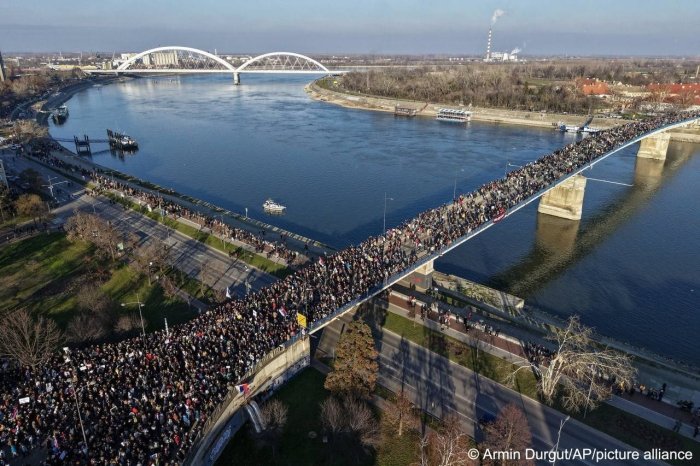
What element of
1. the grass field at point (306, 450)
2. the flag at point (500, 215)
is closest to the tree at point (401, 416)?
the grass field at point (306, 450)

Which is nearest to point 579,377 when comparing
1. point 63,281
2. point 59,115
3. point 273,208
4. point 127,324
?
point 127,324

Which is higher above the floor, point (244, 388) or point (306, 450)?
point (244, 388)

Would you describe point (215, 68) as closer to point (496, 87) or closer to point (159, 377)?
point (496, 87)

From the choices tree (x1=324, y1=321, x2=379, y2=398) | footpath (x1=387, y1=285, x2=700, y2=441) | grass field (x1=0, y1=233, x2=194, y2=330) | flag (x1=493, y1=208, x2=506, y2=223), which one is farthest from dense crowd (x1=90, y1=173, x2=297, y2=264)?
flag (x1=493, y1=208, x2=506, y2=223)

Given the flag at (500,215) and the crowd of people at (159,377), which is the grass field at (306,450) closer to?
the crowd of people at (159,377)

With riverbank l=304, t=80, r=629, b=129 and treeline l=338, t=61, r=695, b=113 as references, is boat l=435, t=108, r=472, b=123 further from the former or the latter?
treeline l=338, t=61, r=695, b=113

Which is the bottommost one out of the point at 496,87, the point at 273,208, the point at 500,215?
the point at 273,208
